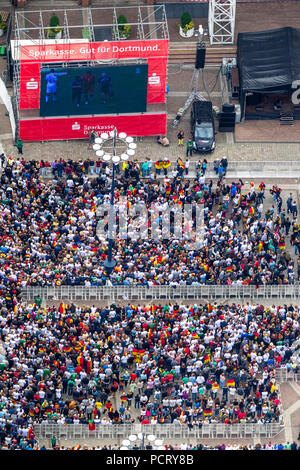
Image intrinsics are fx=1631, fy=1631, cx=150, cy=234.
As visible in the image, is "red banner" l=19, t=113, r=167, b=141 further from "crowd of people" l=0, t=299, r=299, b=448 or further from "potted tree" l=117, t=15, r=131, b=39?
"crowd of people" l=0, t=299, r=299, b=448

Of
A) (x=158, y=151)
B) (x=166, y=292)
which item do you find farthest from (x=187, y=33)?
(x=166, y=292)

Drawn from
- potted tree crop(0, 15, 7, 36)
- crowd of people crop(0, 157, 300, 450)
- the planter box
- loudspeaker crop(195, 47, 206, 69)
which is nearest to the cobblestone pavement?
crowd of people crop(0, 157, 300, 450)

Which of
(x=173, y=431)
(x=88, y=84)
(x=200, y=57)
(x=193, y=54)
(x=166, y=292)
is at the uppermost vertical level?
(x=193, y=54)

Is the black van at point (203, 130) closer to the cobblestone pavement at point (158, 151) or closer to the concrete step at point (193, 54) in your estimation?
the cobblestone pavement at point (158, 151)

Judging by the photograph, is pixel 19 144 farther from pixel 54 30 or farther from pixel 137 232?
pixel 137 232
